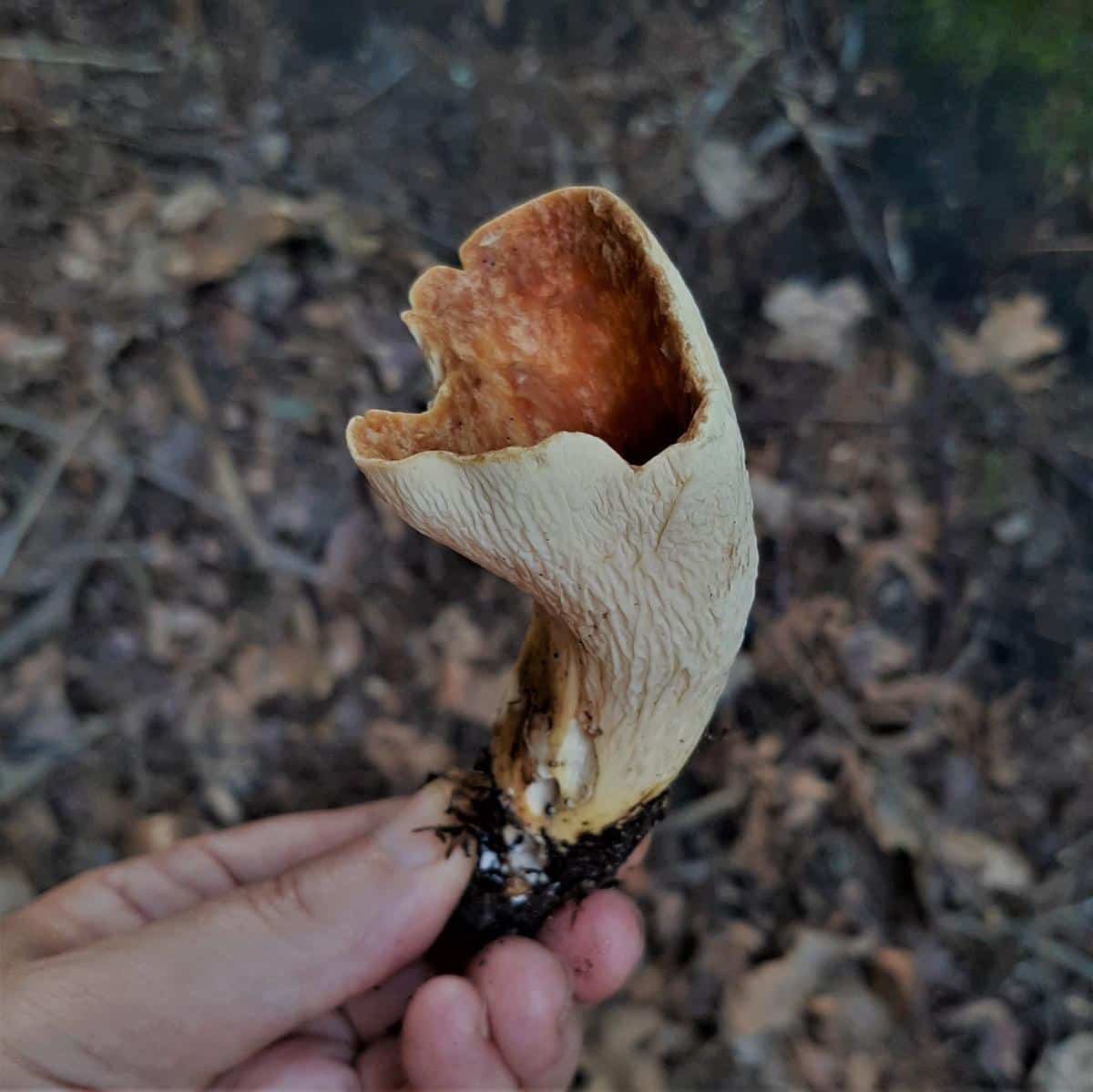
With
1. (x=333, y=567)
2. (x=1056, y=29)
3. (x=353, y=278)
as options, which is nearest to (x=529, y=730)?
(x=333, y=567)

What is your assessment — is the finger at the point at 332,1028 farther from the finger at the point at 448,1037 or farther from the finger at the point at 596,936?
the finger at the point at 596,936

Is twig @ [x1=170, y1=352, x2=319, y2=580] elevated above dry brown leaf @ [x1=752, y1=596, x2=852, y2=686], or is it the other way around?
twig @ [x1=170, y1=352, x2=319, y2=580]

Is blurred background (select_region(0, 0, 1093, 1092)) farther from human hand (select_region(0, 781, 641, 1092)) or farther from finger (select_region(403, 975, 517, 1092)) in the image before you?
finger (select_region(403, 975, 517, 1092))

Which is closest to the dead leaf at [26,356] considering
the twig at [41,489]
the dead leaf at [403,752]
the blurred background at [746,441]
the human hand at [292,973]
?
the blurred background at [746,441]

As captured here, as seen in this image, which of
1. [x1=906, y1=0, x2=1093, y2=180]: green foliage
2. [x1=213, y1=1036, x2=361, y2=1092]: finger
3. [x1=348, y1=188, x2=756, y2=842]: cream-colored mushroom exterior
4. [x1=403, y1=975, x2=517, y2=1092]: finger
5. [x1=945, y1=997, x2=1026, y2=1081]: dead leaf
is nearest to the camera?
[x1=348, y1=188, x2=756, y2=842]: cream-colored mushroom exterior

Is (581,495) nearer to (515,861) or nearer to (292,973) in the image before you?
(515,861)

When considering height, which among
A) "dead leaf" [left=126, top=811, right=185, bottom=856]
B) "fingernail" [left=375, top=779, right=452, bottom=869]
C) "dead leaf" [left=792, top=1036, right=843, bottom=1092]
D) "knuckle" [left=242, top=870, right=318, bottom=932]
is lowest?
"dead leaf" [left=792, top=1036, right=843, bottom=1092]

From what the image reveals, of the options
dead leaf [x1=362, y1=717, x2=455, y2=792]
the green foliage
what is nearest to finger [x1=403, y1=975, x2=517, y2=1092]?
dead leaf [x1=362, y1=717, x2=455, y2=792]

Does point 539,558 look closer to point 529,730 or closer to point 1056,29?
point 529,730
